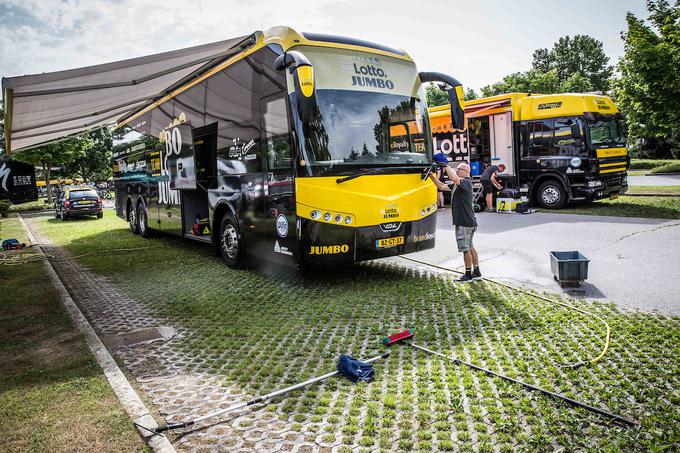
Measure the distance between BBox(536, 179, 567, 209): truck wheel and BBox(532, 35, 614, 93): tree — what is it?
73.3m

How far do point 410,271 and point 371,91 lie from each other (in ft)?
10.7

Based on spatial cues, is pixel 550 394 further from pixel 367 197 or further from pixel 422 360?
pixel 367 197

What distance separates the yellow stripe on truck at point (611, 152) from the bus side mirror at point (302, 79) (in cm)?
1226

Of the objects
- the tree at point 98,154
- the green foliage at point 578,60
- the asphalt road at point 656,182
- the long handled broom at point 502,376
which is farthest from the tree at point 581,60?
the long handled broom at point 502,376

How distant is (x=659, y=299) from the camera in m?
6.27

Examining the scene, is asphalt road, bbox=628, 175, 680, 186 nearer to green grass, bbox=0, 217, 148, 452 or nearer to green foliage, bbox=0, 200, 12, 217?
green grass, bbox=0, 217, 148, 452

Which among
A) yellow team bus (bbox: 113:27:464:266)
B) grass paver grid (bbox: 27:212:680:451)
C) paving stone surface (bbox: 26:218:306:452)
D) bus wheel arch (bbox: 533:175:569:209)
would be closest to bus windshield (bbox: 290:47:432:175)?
yellow team bus (bbox: 113:27:464:266)

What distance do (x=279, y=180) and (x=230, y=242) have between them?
8.52ft

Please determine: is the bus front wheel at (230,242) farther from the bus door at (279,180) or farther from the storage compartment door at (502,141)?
the storage compartment door at (502,141)

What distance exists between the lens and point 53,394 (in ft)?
13.9

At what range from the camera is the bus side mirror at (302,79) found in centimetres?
617

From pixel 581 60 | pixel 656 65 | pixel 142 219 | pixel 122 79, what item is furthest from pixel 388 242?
pixel 581 60

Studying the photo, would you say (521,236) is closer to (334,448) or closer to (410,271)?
(410,271)

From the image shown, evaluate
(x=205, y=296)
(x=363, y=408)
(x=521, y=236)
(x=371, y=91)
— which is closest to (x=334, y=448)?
(x=363, y=408)
